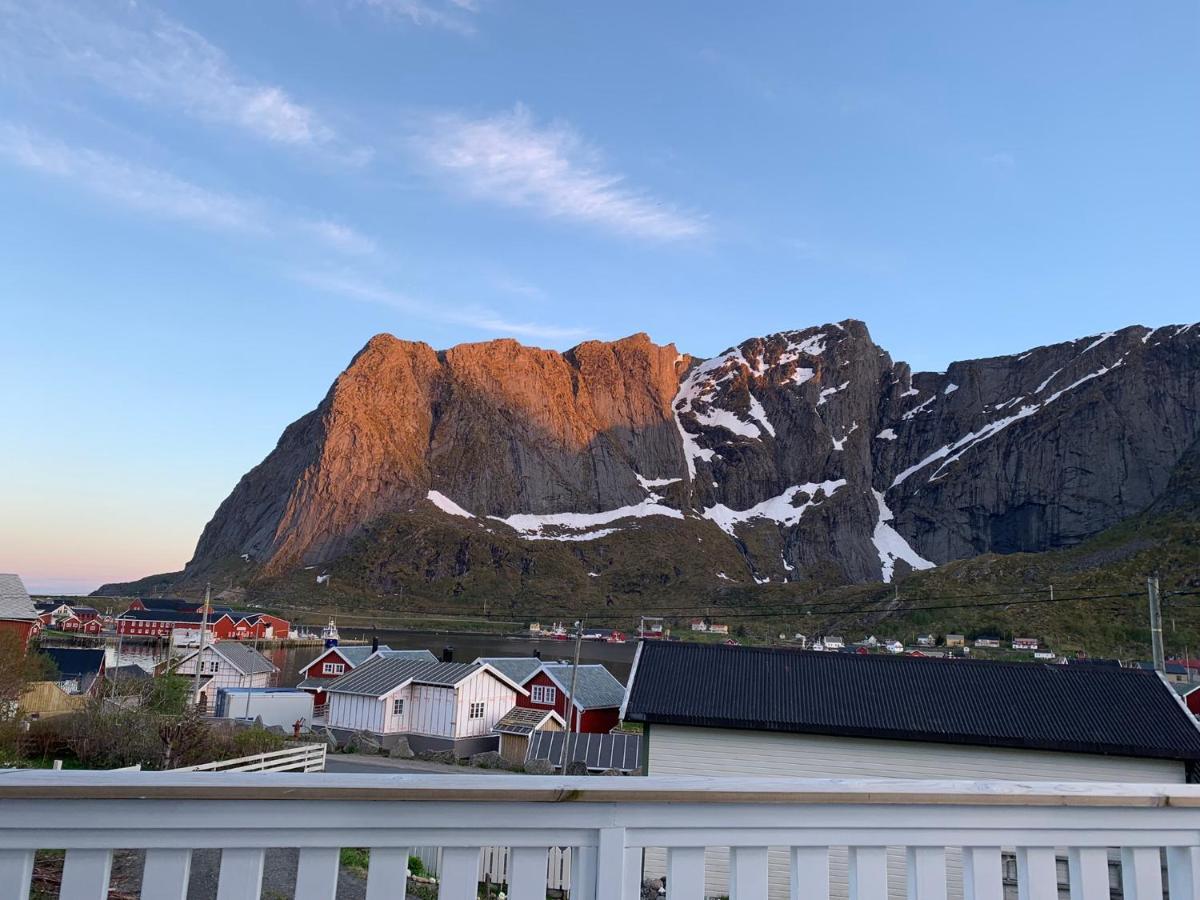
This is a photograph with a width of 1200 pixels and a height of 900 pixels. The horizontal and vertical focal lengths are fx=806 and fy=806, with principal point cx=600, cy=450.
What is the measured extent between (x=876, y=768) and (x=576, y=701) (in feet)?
81.6

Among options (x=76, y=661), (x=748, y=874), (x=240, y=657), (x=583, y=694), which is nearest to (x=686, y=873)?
(x=748, y=874)

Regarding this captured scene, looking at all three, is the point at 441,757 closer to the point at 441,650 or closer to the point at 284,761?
the point at 284,761

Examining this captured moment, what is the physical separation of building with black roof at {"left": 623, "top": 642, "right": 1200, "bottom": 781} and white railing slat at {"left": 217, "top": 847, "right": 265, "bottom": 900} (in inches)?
477

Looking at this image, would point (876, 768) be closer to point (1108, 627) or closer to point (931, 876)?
point (931, 876)

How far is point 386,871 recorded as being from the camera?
1704mm

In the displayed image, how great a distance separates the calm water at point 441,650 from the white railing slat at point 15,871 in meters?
51.0

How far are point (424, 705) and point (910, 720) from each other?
28.0 m

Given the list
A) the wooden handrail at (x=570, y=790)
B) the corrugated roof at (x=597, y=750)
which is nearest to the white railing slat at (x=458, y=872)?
the wooden handrail at (x=570, y=790)

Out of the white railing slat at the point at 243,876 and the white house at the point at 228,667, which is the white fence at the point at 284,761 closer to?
the white railing slat at the point at 243,876

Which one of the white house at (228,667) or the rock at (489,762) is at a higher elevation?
the white house at (228,667)

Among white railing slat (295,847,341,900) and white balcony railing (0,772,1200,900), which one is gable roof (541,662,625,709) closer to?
white balcony railing (0,772,1200,900)

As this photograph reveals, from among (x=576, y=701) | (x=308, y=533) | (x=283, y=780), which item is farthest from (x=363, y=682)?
(x=308, y=533)

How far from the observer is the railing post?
1747mm

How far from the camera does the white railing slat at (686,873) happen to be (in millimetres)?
1791
